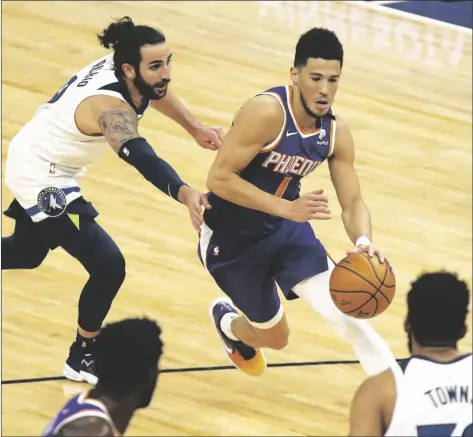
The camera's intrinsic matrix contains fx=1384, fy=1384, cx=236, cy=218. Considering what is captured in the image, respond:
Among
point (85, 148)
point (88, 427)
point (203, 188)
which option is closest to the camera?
point (88, 427)

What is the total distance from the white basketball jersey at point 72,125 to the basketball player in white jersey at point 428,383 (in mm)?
3280

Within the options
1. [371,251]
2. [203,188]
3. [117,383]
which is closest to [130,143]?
[371,251]

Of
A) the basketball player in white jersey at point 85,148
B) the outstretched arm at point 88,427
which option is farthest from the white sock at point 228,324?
the outstretched arm at point 88,427

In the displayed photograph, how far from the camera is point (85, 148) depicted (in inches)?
309

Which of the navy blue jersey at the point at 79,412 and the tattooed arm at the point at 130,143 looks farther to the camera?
the tattooed arm at the point at 130,143

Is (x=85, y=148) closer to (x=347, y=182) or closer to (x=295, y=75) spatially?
(x=295, y=75)

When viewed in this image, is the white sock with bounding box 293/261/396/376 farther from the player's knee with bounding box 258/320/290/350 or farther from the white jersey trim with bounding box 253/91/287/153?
the white jersey trim with bounding box 253/91/287/153

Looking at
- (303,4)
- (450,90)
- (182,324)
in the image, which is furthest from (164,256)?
(303,4)

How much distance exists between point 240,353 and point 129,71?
1811 millimetres

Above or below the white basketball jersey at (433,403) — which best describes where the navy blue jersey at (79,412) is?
below

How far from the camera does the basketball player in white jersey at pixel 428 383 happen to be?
190 inches

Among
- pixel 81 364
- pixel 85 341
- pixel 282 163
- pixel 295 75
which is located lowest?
pixel 81 364

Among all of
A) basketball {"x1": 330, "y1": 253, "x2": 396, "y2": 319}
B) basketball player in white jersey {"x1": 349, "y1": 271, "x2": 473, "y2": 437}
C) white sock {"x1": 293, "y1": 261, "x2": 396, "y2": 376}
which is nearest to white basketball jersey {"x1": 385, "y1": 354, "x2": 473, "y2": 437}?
basketball player in white jersey {"x1": 349, "y1": 271, "x2": 473, "y2": 437}

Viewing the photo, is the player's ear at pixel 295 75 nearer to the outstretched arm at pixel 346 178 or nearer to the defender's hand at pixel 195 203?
the outstretched arm at pixel 346 178
